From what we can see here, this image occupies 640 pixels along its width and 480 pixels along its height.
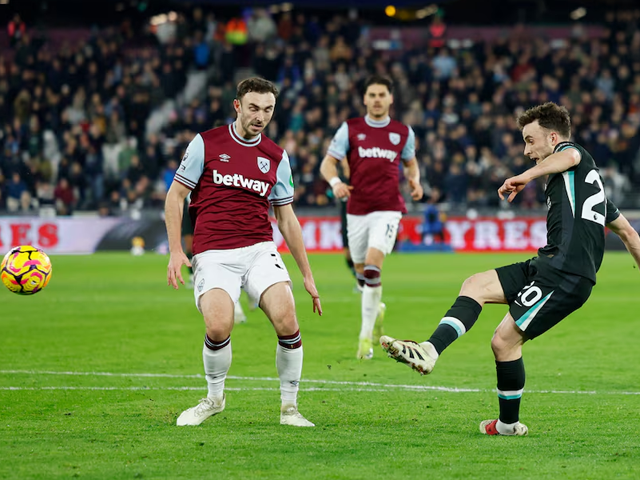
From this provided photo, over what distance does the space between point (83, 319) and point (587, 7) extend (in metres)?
30.4

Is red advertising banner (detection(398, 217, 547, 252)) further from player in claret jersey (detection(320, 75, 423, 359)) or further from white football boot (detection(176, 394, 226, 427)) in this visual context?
white football boot (detection(176, 394, 226, 427))

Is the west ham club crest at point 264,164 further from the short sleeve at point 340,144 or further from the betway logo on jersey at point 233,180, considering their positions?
the short sleeve at point 340,144

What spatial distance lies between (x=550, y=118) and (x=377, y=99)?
469cm

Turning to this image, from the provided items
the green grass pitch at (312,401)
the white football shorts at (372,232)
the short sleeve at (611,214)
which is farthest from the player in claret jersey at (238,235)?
the white football shorts at (372,232)

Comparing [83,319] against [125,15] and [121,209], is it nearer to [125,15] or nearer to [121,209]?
[121,209]

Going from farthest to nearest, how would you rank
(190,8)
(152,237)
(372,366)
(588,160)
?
(190,8) < (152,237) < (372,366) < (588,160)

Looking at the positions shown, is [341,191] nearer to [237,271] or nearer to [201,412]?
[237,271]

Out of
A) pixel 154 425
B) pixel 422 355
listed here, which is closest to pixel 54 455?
pixel 154 425

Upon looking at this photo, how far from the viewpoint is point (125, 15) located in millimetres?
37312

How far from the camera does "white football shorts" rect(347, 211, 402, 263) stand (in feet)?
35.7

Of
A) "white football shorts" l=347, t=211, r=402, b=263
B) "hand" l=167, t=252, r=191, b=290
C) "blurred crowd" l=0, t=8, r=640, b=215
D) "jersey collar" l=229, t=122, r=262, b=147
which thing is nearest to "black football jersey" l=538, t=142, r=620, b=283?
"jersey collar" l=229, t=122, r=262, b=147

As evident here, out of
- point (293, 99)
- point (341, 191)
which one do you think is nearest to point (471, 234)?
point (293, 99)

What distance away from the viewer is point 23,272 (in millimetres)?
9742

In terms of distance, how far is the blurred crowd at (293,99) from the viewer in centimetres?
2875
